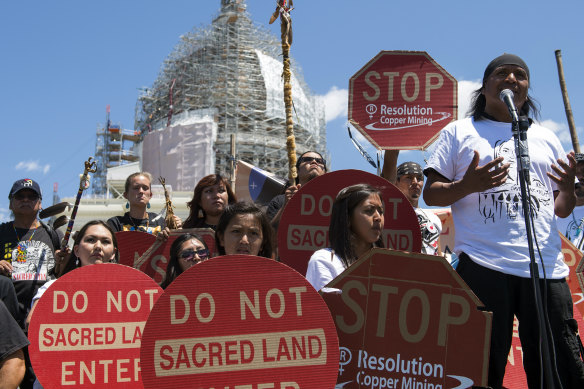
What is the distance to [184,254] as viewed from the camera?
4211 millimetres

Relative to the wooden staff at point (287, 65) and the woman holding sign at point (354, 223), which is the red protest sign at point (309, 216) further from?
the wooden staff at point (287, 65)

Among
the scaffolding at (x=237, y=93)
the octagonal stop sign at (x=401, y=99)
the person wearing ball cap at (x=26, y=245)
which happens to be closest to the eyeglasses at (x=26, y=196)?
the person wearing ball cap at (x=26, y=245)

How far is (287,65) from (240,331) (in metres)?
2.59

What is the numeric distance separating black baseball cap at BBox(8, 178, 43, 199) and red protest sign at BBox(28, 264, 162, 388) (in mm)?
2045

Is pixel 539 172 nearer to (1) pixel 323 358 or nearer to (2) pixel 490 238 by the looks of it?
(2) pixel 490 238

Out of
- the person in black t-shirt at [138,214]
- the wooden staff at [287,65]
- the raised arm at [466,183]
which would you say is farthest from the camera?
the person in black t-shirt at [138,214]

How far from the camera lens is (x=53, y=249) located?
501 cm

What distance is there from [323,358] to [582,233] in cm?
Result: 369

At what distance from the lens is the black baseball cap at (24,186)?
16.6ft

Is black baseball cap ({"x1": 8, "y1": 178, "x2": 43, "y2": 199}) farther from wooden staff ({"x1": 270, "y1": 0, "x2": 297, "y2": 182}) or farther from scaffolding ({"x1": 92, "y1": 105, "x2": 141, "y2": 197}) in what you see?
scaffolding ({"x1": 92, "y1": 105, "x2": 141, "y2": 197})

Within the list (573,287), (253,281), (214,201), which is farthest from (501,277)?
(214,201)

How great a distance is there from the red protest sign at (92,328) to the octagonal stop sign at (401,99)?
1.93 meters

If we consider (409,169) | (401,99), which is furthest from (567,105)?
(401,99)

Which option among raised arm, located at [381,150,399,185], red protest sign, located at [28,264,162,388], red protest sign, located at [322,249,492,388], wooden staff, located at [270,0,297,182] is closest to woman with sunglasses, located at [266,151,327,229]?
wooden staff, located at [270,0,297,182]
